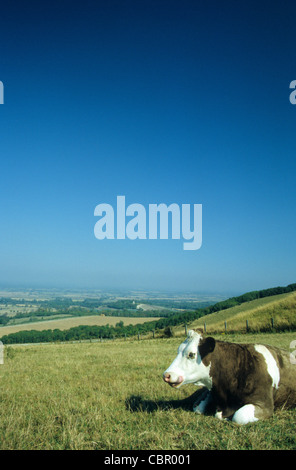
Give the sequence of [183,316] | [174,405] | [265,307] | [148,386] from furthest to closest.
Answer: [183,316], [265,307], [148,386], [174,405]

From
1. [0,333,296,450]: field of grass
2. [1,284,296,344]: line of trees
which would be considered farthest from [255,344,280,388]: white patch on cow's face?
[1,284,296,344]: line of trees

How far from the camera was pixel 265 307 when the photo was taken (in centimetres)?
4816

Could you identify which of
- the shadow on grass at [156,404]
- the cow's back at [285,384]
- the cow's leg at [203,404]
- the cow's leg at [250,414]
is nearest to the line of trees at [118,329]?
the shadow on grass at [156,404]

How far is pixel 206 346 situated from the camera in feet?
20.5

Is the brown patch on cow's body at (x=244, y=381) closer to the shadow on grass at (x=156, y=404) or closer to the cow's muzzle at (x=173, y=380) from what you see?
the cow's muzzle at (x=173, y=380)

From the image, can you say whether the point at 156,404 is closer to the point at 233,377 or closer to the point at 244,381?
the point at 233,377

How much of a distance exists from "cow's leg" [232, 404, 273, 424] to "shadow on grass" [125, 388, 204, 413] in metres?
1.37

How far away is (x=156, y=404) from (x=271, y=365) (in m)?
2.64

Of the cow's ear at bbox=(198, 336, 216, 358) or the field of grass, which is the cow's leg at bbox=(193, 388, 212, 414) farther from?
the cow's ear at bbox=(198, 336, 216, 358)

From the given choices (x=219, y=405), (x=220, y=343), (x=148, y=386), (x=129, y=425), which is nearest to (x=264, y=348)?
(x=220, y=343)

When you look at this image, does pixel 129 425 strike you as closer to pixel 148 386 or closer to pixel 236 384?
pixel 236 384

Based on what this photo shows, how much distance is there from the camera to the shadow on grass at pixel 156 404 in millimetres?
6941

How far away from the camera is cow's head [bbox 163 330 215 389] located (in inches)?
235
